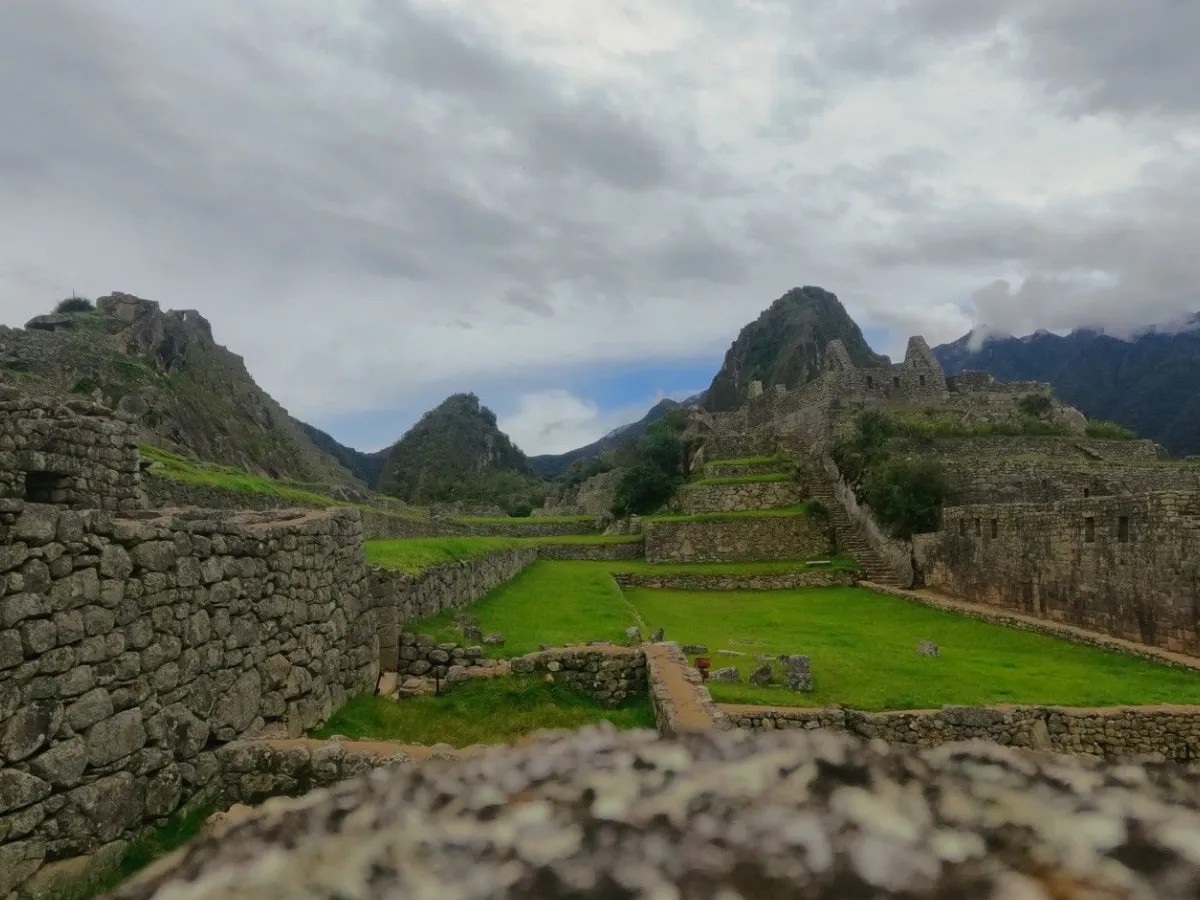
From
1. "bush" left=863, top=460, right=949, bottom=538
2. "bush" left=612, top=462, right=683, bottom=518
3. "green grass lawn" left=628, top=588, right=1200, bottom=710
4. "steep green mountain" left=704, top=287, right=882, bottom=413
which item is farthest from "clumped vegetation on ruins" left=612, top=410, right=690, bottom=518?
"steep green mountain" left=704, top=287, right=882, bottom=413

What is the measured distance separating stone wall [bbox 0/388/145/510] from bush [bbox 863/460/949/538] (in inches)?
1051

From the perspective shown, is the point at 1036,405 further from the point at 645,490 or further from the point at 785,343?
the point at 785,343

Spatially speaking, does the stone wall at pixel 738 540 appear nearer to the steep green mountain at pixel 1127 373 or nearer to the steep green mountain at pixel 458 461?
the steep green mountain at pixel 1127 373

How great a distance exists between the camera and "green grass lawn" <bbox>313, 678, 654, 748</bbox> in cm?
826

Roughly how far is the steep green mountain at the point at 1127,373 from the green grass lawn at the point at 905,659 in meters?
38.8

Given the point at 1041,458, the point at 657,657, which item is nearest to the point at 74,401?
the point at 657,657

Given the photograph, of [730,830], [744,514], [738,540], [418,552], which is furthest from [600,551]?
[730,830]

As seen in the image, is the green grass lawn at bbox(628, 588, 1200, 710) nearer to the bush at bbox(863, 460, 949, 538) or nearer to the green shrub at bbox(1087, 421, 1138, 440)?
the bush at bbox(863, 460, 949, 538)

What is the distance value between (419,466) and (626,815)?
93578 millimetres

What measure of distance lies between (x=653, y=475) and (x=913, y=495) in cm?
1617

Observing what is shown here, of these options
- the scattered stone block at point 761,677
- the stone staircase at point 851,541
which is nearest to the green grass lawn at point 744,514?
the stone staircase at point 851,541

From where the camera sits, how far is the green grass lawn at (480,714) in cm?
826

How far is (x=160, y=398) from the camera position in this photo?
98.0 ft

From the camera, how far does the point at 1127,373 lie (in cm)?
6059
